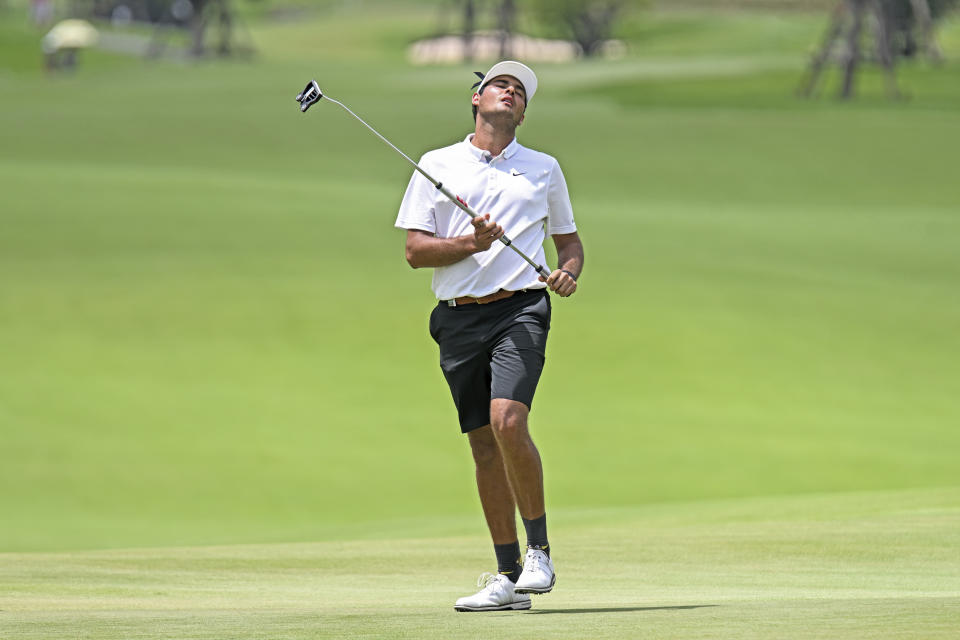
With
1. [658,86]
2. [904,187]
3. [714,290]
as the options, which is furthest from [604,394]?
[658,86]

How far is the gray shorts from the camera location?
657 cm

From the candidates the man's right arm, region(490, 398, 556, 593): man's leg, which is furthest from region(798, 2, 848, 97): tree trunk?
region(490, 398, 556, 593): man's leg

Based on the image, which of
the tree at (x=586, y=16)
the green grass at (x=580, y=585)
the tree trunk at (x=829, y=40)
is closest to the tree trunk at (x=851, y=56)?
the tree trunk at (x=829, y=40)

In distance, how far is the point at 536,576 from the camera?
6434 mm

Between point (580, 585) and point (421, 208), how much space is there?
6.54 feet

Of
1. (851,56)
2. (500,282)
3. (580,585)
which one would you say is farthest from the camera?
(851,56)

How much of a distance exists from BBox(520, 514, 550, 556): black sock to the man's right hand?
1166mm

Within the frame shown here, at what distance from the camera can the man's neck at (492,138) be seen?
22.0 ft

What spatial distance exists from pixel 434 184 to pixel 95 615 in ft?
7.12

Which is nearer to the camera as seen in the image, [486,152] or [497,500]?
[486,152]

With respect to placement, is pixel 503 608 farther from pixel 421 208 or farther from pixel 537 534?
pixel 421 208

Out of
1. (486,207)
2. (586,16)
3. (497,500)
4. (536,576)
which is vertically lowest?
(536,576)

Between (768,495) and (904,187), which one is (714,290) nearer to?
(768,495)

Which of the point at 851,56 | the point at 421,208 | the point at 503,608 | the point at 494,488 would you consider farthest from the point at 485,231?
the point at 851,56
